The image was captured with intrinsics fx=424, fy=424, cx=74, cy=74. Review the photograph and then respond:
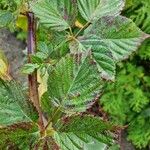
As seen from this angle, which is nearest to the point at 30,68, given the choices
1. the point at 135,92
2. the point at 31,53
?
the point at 31,53

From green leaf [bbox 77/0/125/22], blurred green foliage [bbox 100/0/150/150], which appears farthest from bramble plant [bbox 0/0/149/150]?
blurred green foliage [bbox 100/0/150/150]

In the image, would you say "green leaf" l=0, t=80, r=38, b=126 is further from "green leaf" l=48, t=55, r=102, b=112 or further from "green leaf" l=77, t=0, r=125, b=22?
"green leaf" l=77, t=0, r=125, b=22

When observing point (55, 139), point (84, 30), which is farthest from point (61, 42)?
point (55, 139)

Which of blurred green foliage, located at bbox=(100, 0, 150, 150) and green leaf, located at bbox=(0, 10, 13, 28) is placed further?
blurred green foliage, located at bbox=(100, 0, 150, 150)

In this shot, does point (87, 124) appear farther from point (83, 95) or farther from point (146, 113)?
point (146, 113)

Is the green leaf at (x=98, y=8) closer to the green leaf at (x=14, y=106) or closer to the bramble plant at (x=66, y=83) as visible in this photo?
the bramble plant at (x=66, y=83)

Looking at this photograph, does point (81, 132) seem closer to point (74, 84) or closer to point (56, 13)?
point (74, 84)
